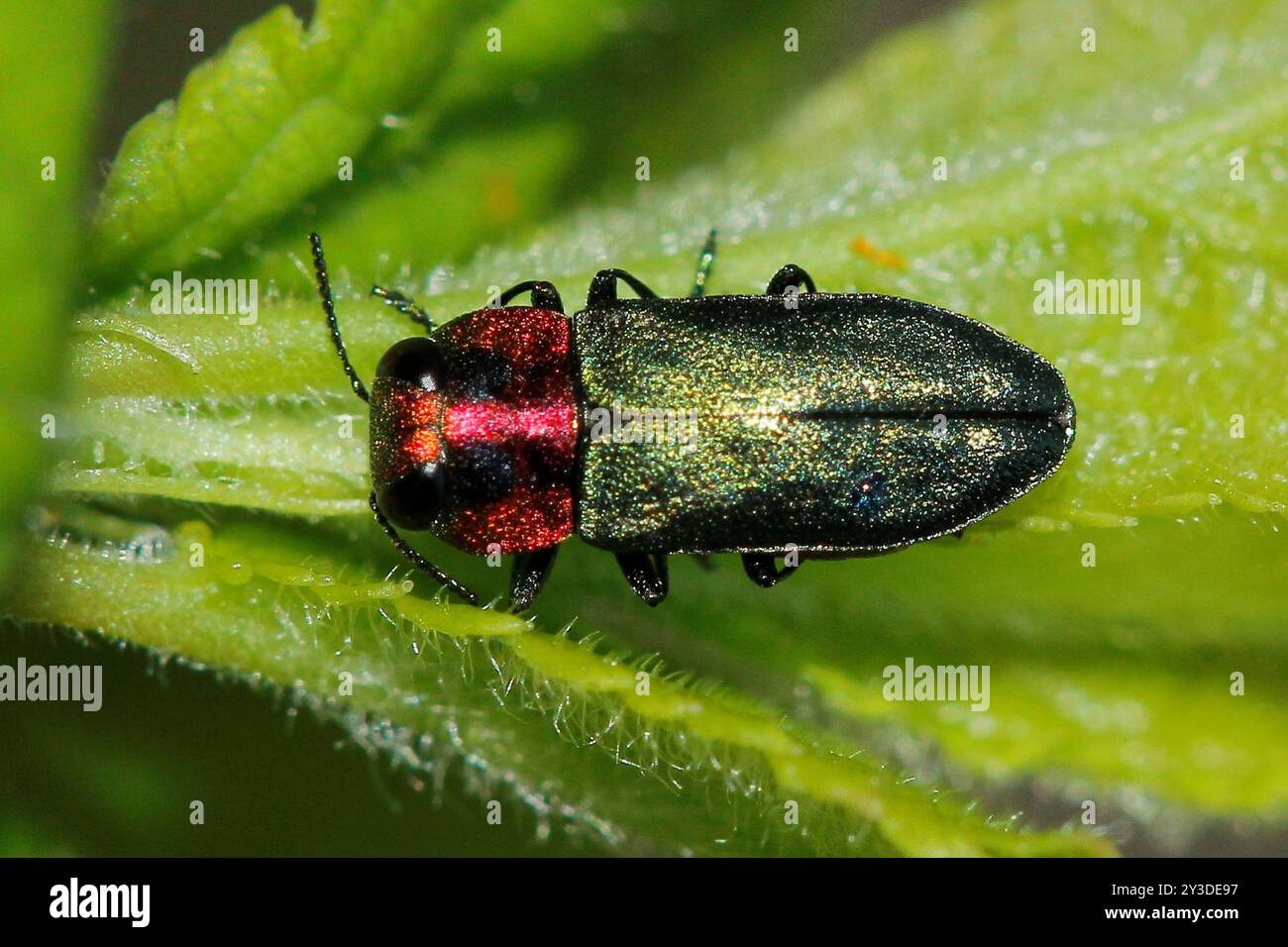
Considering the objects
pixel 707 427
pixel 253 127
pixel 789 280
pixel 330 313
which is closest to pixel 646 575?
pixel 707 427

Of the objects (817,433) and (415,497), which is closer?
(415,497)

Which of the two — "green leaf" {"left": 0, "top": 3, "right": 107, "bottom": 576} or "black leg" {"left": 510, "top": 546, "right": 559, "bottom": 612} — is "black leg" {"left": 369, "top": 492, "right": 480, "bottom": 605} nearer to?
"black leg" {"left": 510, "top": 546, "right": 559, "bottom": 612}

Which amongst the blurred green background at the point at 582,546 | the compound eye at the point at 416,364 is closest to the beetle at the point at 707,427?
the compound eye at the point at 416,364

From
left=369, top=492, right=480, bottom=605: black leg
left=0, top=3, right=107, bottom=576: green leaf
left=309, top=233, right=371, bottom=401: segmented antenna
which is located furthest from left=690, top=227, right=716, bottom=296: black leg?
left=0, top=3, right=107, bottom=576: green leaf

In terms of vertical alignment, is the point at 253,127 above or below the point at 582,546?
above

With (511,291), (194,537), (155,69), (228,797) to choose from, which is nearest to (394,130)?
(511,291)

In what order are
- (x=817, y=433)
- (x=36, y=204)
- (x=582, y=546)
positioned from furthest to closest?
(x=582, y=546), (x=817, y=433), (x=36, y=204)

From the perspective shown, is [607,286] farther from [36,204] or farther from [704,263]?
[36,204]
